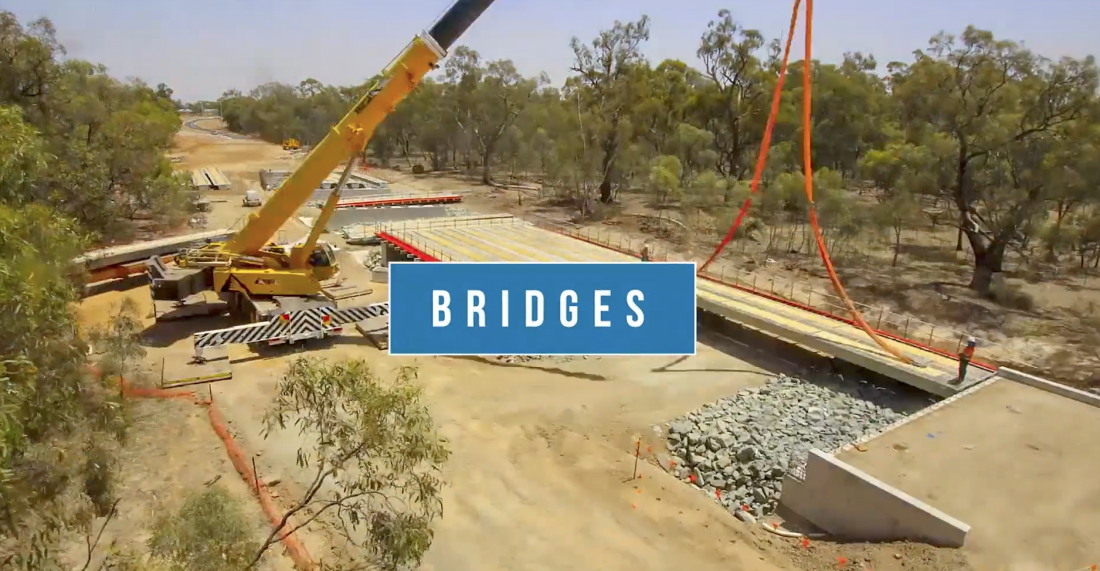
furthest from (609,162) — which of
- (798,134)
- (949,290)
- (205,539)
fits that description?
(205,539)

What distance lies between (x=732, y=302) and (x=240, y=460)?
13024 mm

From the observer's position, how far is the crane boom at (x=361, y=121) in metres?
15.0

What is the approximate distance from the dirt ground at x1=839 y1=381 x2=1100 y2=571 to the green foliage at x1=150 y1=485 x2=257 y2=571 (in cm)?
864

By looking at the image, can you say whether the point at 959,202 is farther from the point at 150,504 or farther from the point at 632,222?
the point at 150,504

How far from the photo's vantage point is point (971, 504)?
9.29 m

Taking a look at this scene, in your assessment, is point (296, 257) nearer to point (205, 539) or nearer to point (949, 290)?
point (205, 539)

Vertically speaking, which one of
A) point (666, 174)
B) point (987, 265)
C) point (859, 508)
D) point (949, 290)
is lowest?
point (859, 508)

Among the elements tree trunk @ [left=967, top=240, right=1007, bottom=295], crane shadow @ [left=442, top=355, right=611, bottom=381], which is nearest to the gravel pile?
crane shadow @ [left=442, top=355, right=611, bottom=381]

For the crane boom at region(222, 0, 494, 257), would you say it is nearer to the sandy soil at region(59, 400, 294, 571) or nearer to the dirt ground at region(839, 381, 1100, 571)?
the sandy soil at region(59, 400, 294, 571)

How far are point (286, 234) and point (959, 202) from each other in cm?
2813

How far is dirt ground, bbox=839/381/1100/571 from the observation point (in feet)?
28.0

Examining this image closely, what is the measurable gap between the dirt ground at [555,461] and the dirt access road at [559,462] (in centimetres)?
3

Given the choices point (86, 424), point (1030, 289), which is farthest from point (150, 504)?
point (1030, 289)

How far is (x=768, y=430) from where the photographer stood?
41.4 feet
